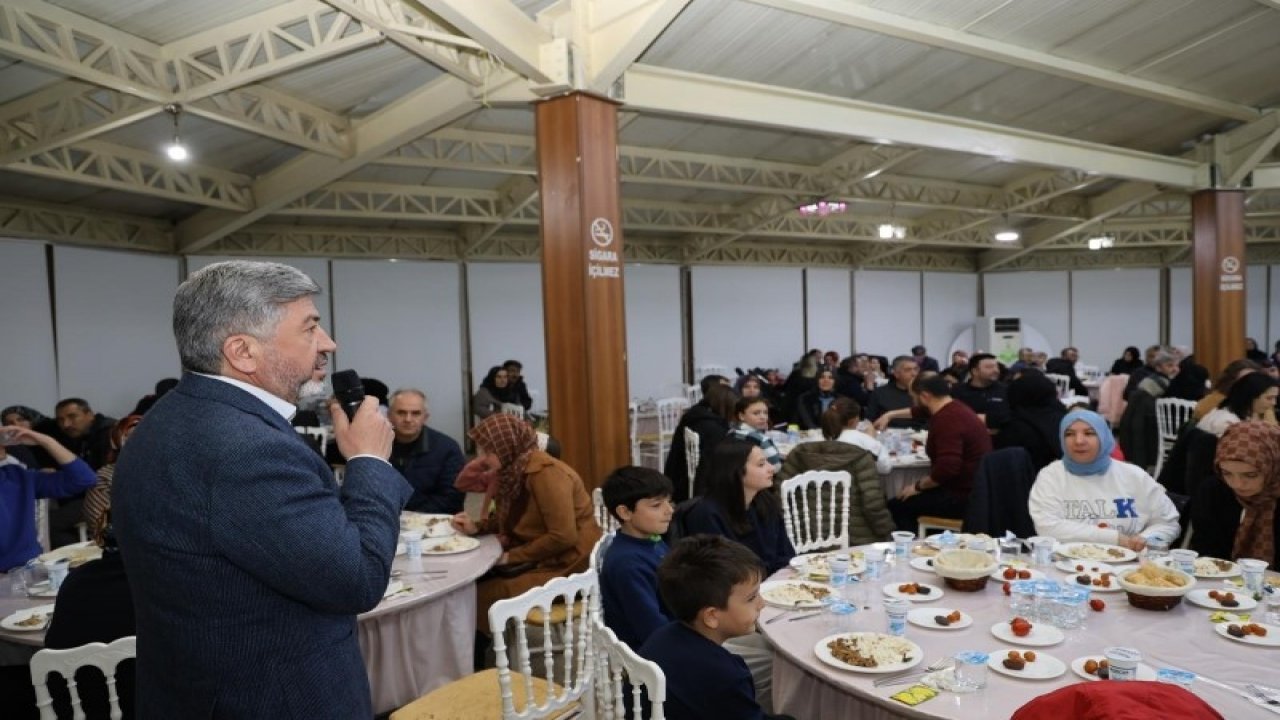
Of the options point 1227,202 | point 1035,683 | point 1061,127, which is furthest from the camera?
point 1227,202

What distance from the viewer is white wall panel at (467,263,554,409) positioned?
12.0m

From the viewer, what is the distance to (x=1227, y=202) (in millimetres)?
10258

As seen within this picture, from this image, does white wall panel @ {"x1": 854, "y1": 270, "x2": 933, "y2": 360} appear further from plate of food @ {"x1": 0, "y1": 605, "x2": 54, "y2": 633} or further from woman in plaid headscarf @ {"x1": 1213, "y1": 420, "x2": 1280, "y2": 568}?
plate of food @ {"x1": 0, "y1": 605, "x2": 54, "y2": 633}

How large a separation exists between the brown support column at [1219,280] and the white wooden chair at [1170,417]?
3216 millimetres

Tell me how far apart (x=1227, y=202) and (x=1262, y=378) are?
7680mm

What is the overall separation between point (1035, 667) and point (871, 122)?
A: 6050 millimetres

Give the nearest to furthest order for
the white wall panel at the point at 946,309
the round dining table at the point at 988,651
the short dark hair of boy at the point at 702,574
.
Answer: the round dining table at the point at 988,651 → the short dark hair of boy at the point at 702,574 → the white wall panel at the point at 946,309

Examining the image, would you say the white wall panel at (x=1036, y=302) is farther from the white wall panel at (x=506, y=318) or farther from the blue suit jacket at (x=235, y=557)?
the blue suit jacket at (x=235, y=557)

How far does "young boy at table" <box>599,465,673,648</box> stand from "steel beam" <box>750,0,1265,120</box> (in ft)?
10.9

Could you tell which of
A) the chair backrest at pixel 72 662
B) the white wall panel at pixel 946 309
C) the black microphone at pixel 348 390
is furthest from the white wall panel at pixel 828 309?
the chair backrest at pixel 72 662

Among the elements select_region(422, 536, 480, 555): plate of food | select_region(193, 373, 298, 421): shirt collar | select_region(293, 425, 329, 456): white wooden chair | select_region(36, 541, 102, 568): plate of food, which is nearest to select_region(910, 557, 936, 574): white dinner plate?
select_region(422, 536, 480, 555): plate of food

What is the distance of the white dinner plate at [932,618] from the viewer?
243 cm

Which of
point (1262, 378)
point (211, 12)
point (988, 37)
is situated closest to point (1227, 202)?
point (988, 37)

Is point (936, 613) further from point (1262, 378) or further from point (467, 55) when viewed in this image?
point (467, 55)
